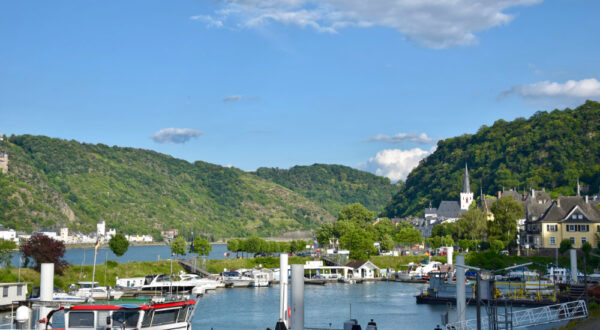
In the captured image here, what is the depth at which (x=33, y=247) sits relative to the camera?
229ft

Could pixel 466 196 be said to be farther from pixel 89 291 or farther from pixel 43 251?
pixel 89 291

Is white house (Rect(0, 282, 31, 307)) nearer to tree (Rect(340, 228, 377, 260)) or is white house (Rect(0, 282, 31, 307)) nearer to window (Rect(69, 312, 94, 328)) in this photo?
window (Rect(69, 312, 94, 328))

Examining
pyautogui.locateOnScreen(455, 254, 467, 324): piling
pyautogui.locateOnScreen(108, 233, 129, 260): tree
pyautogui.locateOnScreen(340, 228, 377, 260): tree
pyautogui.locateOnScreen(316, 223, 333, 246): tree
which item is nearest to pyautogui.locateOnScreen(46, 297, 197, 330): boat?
pyautogui.locateOnScreen(455, 254, 467, 324): piling

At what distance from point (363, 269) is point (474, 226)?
2887 cm

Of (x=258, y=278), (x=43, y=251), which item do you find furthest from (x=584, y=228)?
(x=43, y=251)

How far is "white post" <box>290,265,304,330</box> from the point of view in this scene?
66.8 ft

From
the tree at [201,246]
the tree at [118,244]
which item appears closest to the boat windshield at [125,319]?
the tree at [118,244]

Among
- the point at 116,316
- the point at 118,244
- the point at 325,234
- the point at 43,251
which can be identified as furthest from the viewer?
the point at 325,234

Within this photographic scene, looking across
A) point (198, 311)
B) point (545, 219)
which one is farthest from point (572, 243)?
point (198, 311)

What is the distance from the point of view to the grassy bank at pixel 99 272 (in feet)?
211

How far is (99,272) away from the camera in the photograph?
76812 mm

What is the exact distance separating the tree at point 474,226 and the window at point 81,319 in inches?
4057

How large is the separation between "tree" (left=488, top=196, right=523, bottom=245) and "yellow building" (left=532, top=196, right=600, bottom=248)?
554 centimetres

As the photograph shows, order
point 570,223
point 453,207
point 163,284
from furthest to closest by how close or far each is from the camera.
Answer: point 453,207, point 570,223, point 163,284
